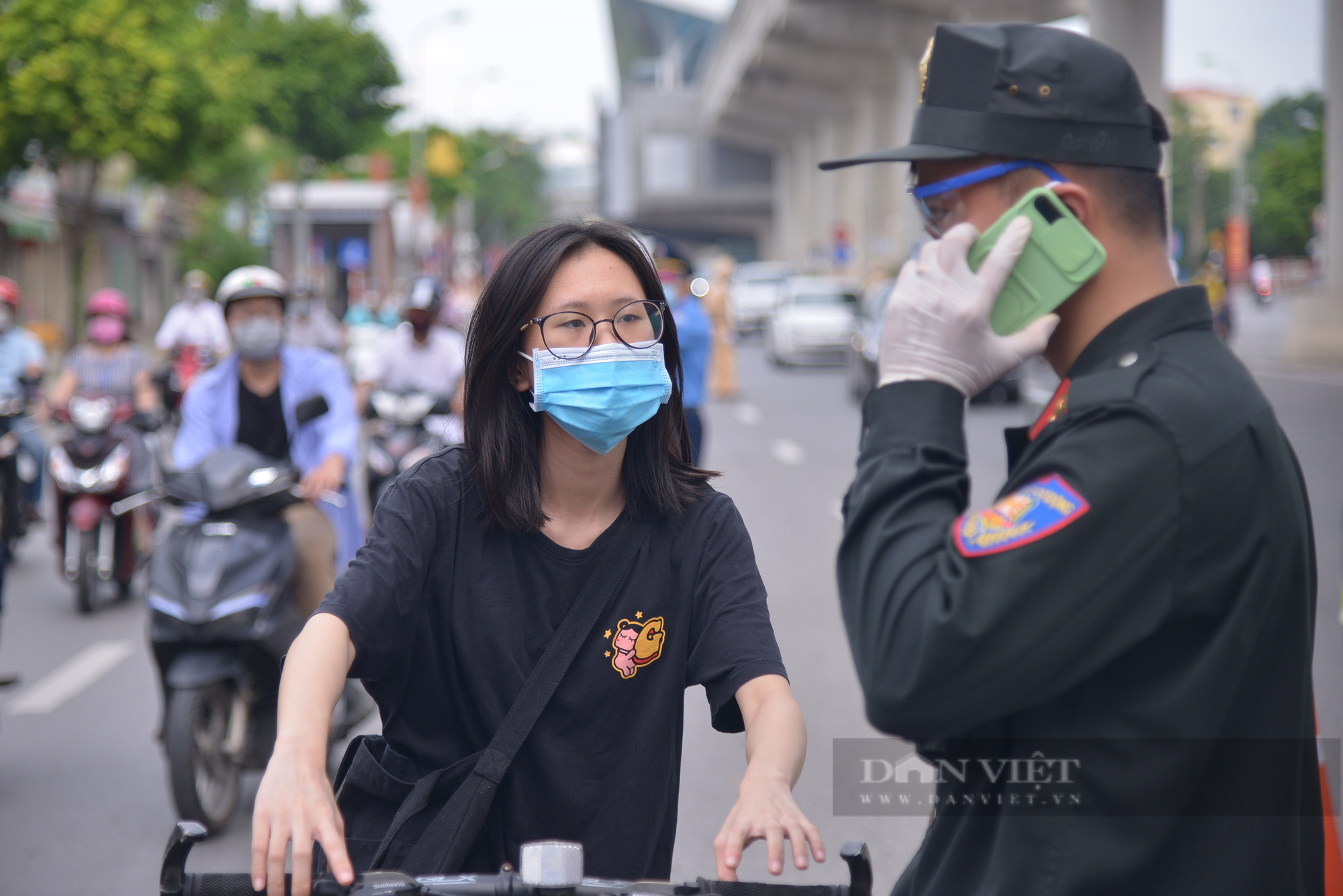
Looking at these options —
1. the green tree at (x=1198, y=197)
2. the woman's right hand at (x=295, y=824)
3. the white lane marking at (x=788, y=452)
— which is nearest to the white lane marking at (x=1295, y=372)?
the green tree at (x=1198, y=197)

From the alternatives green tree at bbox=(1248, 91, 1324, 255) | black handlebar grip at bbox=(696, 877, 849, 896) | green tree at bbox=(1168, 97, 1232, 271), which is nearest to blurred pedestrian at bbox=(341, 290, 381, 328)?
green tree at bbox=(1168, 97, 1232, 271)

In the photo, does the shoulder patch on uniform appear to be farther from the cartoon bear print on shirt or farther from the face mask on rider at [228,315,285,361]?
the face mask on rider at [228,315,285,361]

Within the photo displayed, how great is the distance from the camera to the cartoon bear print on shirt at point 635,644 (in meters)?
2.12

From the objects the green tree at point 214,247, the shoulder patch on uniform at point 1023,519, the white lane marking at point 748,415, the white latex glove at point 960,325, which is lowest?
the white lane marking at point 748,415

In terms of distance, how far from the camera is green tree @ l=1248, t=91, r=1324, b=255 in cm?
3194

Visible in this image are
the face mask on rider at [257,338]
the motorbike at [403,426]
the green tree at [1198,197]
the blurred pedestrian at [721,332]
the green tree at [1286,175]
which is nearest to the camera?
the face mask on rider at [257,338]

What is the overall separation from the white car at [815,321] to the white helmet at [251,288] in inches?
913

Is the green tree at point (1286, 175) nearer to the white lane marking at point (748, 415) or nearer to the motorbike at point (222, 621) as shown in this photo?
the white lane marking at point (748, 415)

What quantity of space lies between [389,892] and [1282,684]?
99cm

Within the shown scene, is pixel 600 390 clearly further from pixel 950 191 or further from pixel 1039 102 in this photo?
pixel 1039 102

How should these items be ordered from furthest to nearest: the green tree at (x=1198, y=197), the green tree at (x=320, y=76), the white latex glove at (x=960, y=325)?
the green tree at (x=320, y=76)
the green tree at (x=1198, y=197)
the white latex glove at (x=960, y=325)

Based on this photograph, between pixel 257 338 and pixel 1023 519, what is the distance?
487 cm

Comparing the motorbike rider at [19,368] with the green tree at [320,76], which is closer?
the motorbike rider at [19,368]

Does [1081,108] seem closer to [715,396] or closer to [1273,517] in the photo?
[1273,517]
